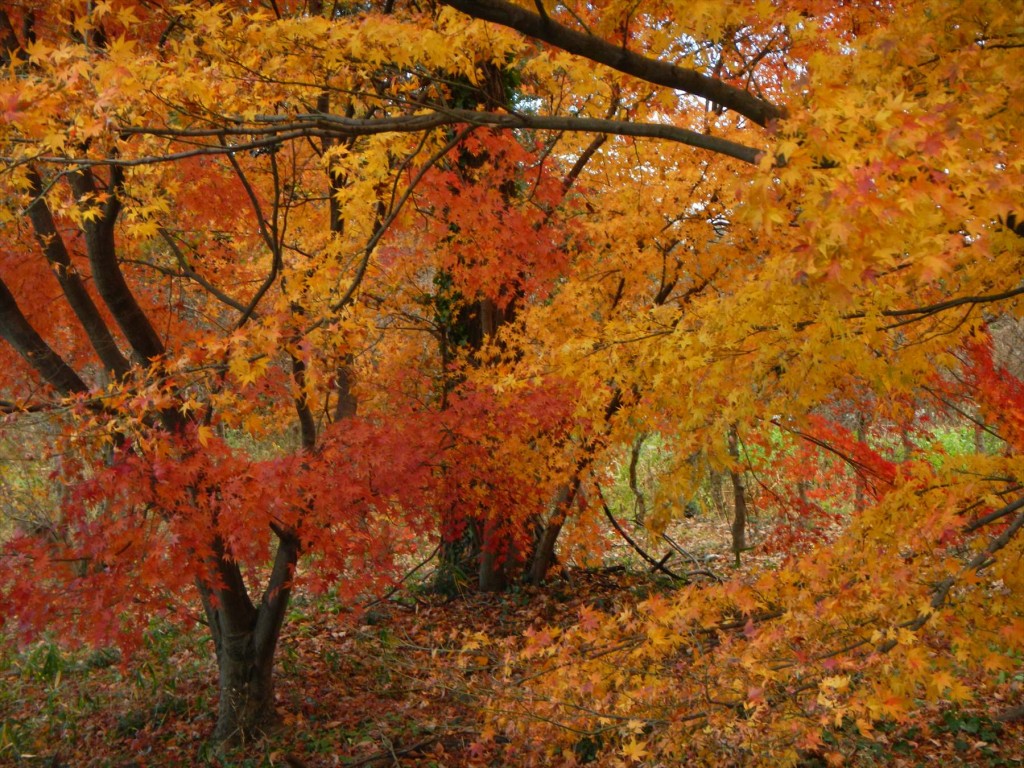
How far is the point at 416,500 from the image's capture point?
652cm

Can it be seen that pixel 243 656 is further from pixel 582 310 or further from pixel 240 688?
pixel 582 310

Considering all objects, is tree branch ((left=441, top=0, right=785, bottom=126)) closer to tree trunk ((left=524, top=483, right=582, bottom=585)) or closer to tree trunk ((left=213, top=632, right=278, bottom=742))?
tree trunk ((left=213, top=632, right=278, bottom=742))

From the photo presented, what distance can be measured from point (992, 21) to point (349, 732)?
631cm

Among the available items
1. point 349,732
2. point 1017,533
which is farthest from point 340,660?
point 1017,533

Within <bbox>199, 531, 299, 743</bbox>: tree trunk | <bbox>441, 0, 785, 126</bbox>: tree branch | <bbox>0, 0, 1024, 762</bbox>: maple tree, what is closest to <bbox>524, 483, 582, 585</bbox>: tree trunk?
<bbox>0, 0, 1024, 762</bbox>: maple tree

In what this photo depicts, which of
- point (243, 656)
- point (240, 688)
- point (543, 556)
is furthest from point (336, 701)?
point (543, 556)

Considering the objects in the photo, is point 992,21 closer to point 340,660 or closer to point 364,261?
point 364,261

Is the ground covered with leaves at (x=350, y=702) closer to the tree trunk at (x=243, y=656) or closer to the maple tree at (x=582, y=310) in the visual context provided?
the tree trunk at (x=243, y=656)

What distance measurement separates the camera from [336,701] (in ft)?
24.3

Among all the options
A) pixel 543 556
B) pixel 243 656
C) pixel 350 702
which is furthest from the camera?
pixel 543 556

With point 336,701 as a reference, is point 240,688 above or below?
above

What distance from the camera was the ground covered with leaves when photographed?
5625 millimetres

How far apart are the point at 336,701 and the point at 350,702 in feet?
0.41

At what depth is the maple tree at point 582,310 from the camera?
310 centimetres
